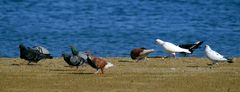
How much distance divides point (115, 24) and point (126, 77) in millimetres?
34574

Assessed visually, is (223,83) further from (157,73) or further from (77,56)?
(77,56)

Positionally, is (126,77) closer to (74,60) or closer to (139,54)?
(74,60)

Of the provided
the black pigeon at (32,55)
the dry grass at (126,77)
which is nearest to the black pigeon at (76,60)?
the dry grass at (126,77)

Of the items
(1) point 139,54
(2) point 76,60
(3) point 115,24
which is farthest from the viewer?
(3) point 115,24

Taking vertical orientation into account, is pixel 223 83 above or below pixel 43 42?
above

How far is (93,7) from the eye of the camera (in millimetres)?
74562

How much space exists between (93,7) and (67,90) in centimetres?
5239

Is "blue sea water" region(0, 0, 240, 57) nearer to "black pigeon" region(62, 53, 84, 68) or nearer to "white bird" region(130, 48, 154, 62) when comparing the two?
"white bird" region(130, 48, 154, 62)

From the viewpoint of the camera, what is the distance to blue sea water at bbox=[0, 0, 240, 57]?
45531mm

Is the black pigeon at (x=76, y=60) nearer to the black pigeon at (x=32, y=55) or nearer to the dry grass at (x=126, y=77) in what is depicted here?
the dry grass at (x=126, y=77)

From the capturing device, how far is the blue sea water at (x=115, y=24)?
45.5 m

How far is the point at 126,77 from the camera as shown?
2459 centimetres

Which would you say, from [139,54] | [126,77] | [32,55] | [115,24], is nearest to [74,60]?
[32,55]

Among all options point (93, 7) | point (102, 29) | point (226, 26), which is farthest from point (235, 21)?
point (93, 7)
